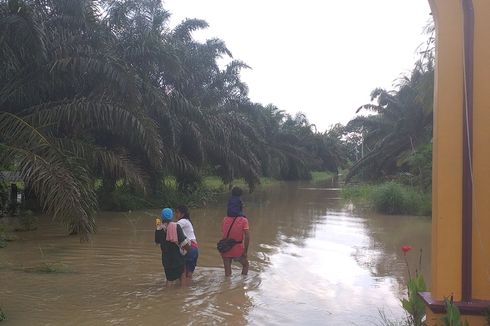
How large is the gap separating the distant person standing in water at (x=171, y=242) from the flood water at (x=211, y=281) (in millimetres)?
352

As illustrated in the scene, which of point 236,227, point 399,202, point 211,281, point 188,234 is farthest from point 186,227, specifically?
point 399,202

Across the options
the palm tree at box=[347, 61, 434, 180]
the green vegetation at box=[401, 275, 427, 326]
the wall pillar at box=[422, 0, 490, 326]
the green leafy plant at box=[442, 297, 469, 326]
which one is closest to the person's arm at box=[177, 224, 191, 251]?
the green vegetation at box=[401, 275, 427, 326]

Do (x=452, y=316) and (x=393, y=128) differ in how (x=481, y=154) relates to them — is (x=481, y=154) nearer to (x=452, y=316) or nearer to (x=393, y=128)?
(x=452, y=316)

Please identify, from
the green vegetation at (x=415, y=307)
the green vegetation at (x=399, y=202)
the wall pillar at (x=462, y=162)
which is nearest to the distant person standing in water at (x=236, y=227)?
the green vegetation at (x=415, y=307)

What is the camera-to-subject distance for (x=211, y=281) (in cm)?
826

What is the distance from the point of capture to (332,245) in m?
12.5

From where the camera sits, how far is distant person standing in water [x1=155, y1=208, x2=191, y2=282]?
7328 millimetres

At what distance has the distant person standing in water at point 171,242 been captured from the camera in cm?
733

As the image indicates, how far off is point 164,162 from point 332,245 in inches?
307

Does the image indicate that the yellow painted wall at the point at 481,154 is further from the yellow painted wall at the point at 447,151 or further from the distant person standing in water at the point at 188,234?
the distant person standing in water at the point at 188,234

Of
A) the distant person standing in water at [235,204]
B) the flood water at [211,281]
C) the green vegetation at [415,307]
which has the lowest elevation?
the flood water at [211,281]

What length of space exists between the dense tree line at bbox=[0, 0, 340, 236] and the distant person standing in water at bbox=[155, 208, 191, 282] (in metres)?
1.42

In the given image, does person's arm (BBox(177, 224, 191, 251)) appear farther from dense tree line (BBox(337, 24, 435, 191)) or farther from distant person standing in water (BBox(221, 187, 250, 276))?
dense tree line (BBox(337, 24, 435, 191))

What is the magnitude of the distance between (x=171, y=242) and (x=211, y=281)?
4.30ft
